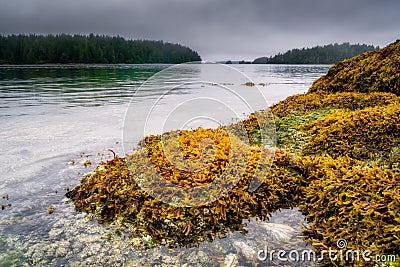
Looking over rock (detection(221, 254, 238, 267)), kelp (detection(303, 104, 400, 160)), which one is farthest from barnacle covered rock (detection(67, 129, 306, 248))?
kelp (detection(303, 104, 400, 160))

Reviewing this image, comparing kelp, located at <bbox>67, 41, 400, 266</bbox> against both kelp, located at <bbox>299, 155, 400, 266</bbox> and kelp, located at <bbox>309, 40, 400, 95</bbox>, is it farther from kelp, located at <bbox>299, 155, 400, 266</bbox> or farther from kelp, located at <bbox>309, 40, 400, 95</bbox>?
kelp, located at <bbox>309, 40, 400, 95</bbox>

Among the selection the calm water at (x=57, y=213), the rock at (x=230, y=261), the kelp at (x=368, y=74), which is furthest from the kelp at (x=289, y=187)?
the kelp at (x=368, y=74)

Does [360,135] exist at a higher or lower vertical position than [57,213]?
higher

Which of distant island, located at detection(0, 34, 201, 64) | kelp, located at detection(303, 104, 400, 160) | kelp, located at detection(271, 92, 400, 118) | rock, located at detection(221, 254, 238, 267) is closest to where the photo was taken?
rock, located at detection(221, 254, 238, 267)

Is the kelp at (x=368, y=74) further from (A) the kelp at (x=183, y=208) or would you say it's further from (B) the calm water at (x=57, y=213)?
(B) the calm water at (x=57, y=213)

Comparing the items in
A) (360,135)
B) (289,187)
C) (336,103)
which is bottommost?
(289,187)

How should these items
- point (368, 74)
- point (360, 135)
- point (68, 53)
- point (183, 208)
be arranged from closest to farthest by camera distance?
point (183, 208)
point (360, 135)
point (368, 74)
point (68, 53)

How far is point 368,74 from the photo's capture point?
941cm

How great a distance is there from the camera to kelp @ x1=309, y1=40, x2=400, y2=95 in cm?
866

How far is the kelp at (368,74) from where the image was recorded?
866 centimetres

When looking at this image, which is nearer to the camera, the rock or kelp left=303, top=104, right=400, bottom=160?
the rock

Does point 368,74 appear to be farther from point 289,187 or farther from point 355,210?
point 355,210

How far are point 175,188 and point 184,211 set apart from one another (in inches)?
15.8

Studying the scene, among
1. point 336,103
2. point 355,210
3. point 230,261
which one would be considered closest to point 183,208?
point 230,261
